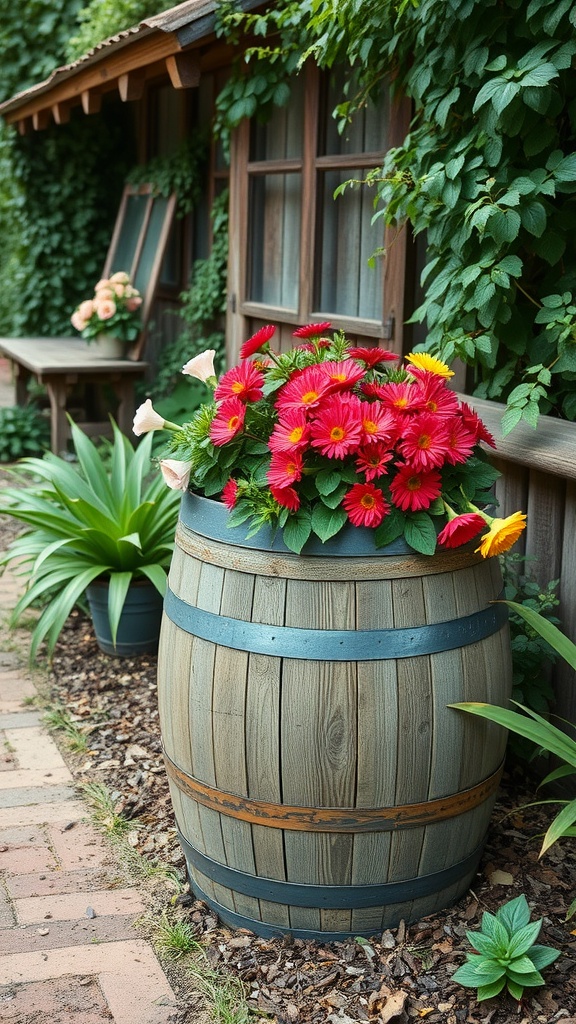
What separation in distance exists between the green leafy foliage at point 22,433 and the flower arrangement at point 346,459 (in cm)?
560

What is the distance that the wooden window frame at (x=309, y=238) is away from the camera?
13.7 ft

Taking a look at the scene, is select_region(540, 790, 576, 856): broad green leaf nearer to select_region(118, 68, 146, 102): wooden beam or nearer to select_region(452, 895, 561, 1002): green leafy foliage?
select_region(452, 895, 561, 1002): green leafy foliage

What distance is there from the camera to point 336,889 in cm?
242

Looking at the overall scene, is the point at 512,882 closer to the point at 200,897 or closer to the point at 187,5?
the point at 200,897

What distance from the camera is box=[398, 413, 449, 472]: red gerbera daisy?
2.27m

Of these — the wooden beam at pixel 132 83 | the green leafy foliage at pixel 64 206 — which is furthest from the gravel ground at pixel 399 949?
the green leafy foliage at pixel 64 206

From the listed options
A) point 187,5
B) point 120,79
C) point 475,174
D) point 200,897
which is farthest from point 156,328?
point 200,897

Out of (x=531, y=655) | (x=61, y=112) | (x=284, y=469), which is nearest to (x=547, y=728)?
(x=531, y=655)

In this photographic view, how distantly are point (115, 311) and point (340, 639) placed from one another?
5215 millimetres

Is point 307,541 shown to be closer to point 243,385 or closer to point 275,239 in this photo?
point 243,385

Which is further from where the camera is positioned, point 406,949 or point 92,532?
point 92,532

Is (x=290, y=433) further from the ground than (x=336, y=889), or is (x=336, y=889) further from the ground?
(x=290, y=433)

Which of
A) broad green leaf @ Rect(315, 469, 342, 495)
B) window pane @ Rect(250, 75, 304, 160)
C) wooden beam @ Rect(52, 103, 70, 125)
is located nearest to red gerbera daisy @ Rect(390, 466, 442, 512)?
broad green leaf @ Rect(315, 469, 342, 495)

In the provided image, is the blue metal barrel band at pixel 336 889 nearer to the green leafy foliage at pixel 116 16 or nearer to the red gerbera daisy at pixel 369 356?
the red gerbera daisy at pixel 369 356
